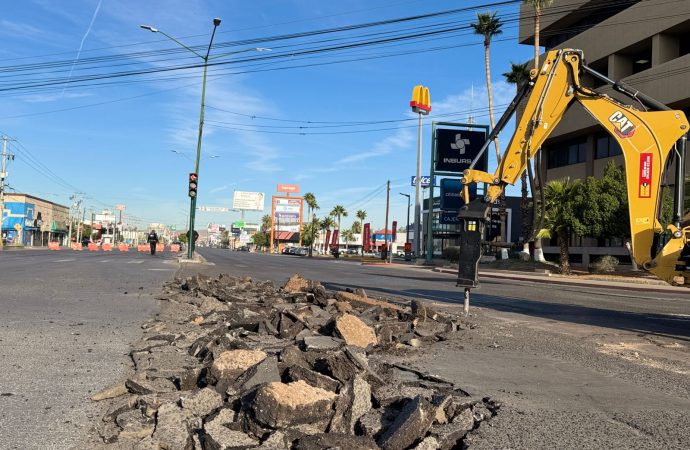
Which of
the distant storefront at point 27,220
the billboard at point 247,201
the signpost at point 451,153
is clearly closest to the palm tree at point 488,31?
the signpost at point 451,153

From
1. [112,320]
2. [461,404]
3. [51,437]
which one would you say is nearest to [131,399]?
[51,437]

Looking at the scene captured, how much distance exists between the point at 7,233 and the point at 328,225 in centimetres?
6769

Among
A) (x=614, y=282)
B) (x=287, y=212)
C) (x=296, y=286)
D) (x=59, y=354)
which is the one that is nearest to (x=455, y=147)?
(x=614, y=282)

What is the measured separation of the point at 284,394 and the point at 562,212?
32649 millimetres

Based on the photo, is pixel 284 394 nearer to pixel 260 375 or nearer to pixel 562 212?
Answer: pixel 260 375

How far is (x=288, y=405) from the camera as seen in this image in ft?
13.0

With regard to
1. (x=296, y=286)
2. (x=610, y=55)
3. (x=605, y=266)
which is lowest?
(x=296, y=286)

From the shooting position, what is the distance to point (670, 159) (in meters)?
9.54

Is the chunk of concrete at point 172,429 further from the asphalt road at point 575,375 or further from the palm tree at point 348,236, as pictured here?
the palm tree at point 348,236

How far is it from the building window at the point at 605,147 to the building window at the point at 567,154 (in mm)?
2027

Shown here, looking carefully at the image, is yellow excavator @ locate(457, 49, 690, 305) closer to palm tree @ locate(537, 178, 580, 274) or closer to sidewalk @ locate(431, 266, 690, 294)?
sidewalk @ locate(431, 266, 690, 294)

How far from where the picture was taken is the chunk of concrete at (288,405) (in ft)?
12.8

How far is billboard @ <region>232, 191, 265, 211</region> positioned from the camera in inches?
5502

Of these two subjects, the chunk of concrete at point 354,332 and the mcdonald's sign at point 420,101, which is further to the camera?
the mcdonald's sign at point 420,101
